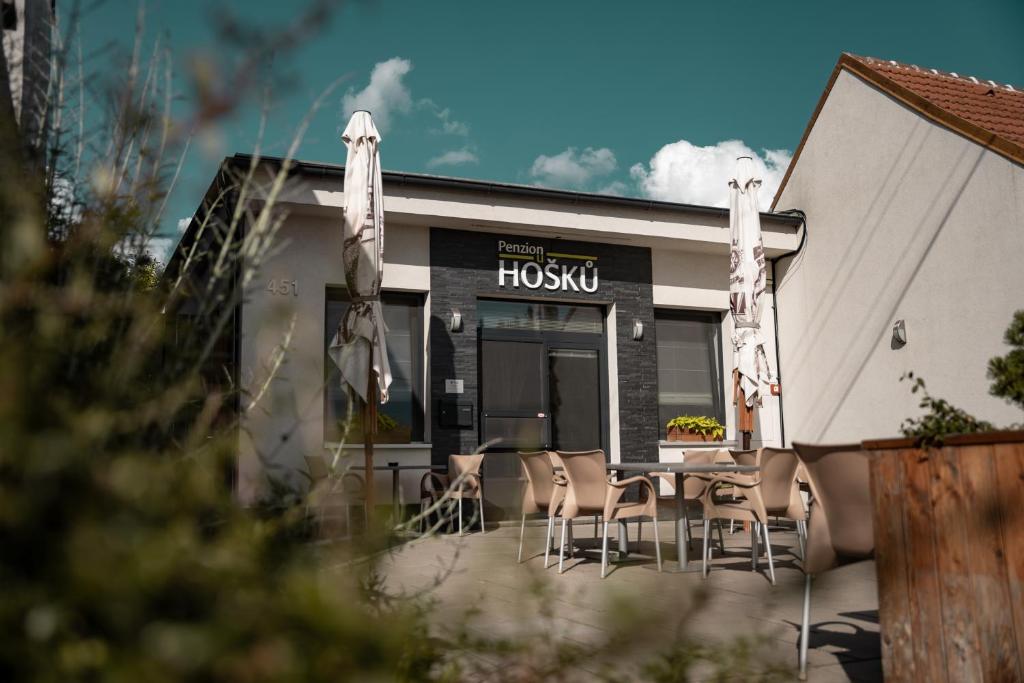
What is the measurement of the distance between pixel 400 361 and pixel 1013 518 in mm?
7274

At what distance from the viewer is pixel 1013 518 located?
220 cm

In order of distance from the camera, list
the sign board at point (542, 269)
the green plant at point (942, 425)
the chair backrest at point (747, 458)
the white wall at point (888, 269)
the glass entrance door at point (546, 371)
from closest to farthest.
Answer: the green plant at point (942, 425) < the chair backrest at point (747, 458) < the white wall at point (888, 269) < the glass entrance door at point (546, 371) < the sign board at point (542, 269)

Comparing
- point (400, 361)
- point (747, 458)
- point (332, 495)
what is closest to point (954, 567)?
point (332, 495)

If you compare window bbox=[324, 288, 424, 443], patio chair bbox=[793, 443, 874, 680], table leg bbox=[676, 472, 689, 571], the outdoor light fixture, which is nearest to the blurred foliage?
patio chair bbox=[793, 443, 874, 680]

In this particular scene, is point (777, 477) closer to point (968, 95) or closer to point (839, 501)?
point (839, 501)

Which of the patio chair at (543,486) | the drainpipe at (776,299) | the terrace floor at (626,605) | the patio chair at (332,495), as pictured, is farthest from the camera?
the drainpipe at (776,299)

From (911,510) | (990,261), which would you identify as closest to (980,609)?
(911,510)

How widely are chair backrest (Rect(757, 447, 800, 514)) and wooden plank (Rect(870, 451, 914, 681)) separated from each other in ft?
8.60

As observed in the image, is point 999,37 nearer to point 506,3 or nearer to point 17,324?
point 506,3

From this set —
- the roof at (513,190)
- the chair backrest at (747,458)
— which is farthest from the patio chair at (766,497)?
the roof at (513,190)

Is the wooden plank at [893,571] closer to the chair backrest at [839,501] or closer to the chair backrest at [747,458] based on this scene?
the chair backrest at [839,501]

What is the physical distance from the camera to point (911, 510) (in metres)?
2.45

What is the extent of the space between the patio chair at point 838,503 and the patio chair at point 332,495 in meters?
1.97

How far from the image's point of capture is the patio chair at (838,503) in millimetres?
2793
